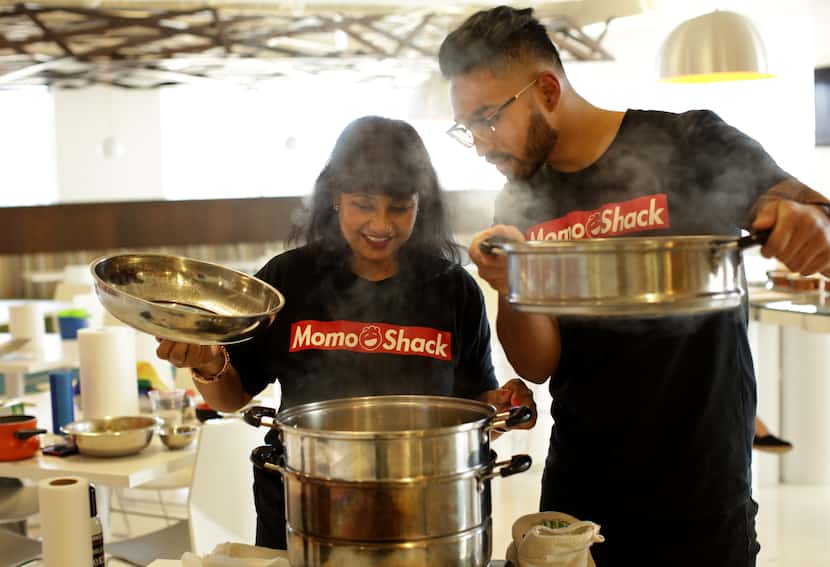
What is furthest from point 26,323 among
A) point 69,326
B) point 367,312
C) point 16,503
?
point 367,312

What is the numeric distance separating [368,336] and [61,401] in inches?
66.5

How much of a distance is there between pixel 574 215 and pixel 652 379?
1.02 ft

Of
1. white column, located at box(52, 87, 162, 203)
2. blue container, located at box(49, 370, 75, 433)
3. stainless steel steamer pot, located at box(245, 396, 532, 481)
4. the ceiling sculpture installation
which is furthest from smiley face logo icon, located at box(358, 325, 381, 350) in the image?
white column, located at box(52, 87, 162, 203)

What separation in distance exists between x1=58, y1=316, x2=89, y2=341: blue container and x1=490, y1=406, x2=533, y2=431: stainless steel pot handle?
13.7ft

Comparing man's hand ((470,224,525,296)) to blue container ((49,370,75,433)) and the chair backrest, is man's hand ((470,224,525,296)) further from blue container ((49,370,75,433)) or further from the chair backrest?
blue container ((49,370,75,433))

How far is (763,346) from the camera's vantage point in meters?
4.86

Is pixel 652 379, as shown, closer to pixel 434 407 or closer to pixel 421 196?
pixel 434 407

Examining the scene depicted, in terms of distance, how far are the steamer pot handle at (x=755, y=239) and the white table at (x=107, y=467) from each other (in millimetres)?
1933

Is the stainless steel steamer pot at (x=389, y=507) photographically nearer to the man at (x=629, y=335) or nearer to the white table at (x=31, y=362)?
the man at (x=629, y=335)

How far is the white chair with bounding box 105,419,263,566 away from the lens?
2725 millimetres

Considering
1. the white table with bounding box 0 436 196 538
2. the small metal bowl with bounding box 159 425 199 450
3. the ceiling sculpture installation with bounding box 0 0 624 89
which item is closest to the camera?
the white table with bounding box 0 436 196 538

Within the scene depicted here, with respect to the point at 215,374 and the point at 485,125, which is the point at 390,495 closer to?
the point at 215,374

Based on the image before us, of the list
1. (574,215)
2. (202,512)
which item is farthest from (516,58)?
(202,512)

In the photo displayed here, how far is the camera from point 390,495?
3.70 ft
